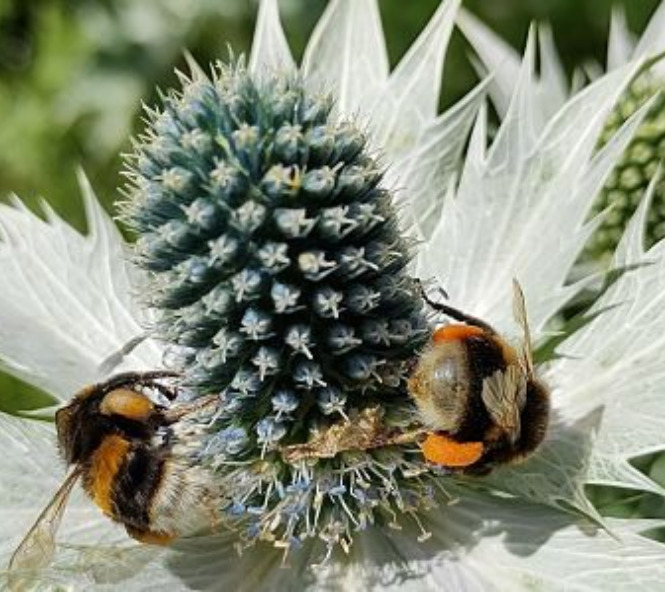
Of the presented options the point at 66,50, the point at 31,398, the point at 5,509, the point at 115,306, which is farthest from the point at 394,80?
the point at 66,50

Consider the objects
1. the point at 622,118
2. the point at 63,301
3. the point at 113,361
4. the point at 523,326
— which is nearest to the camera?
the point at 523,326

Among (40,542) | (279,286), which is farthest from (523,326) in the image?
(40,542)

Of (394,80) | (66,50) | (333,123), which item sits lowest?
(333,123)

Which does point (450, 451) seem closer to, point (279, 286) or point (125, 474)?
point (279, 286)

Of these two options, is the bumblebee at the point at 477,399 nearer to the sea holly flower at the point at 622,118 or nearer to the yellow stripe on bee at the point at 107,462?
the yellow stripe on bee at the point at 107,462

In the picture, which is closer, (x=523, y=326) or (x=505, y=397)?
(x=505, y=397)

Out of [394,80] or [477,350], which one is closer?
[477,350]

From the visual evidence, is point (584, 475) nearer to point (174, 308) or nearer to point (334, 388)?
point (334, 388)
